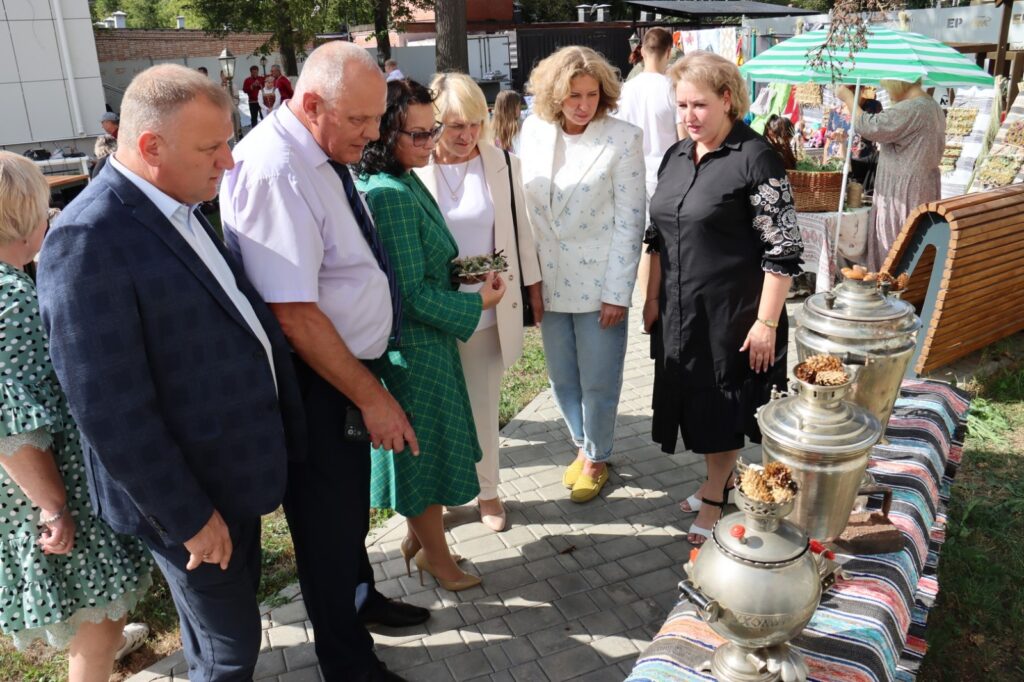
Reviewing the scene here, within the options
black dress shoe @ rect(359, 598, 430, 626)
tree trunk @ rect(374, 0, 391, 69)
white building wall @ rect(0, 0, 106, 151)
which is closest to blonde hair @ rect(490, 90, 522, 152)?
black dress shoe @ rect(359, 598, 430, 626)

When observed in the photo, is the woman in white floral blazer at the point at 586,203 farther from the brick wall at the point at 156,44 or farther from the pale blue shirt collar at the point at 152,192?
the brick wall at the point at 156,44

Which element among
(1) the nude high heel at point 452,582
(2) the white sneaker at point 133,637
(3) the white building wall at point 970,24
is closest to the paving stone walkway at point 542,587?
(1) the nude high heel at point 452,582

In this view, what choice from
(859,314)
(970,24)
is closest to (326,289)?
(859,314)

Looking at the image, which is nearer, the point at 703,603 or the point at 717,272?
the point at 703,603

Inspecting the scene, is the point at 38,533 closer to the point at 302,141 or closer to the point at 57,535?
the point at 57,535

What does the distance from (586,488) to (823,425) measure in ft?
6.58

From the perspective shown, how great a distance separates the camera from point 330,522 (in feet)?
8.21

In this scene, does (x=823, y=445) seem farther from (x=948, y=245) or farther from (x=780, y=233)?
(x=948, y=245)

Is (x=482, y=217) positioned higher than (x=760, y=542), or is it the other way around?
(x=482, y=217)

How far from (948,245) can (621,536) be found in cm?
270

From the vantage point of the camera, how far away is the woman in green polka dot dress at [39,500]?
6.92ft

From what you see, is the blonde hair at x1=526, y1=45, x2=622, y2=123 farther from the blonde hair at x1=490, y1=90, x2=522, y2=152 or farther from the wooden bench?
the wooden bench

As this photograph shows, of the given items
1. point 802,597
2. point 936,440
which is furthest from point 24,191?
point 936,440

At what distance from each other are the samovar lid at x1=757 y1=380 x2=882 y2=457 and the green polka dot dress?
→ 1.98 metres
